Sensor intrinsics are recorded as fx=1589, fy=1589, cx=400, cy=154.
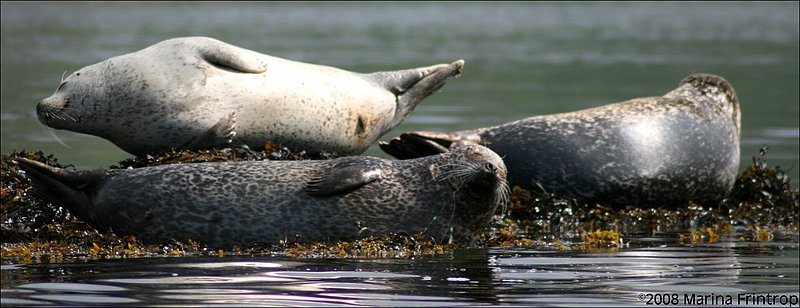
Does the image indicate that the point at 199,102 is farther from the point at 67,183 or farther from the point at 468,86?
the point at 468,86

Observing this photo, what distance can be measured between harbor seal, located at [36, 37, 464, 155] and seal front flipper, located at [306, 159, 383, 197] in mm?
1612

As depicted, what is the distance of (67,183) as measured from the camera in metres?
10.2

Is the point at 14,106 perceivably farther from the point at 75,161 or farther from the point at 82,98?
the point at 82,98

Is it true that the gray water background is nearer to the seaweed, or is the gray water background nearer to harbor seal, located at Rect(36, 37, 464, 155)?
the seaweed

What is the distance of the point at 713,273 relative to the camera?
929 centimetres

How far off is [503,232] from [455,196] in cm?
66

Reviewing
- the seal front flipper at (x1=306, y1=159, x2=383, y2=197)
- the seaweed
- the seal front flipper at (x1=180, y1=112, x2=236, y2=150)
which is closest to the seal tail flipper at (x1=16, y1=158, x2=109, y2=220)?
the seaweed

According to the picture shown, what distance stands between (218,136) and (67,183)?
150 cm

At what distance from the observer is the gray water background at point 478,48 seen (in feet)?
66.2

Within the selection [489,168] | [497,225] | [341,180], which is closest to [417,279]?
[341,180]

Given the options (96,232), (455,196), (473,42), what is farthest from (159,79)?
(473,42)

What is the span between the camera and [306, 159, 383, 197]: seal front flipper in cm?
994

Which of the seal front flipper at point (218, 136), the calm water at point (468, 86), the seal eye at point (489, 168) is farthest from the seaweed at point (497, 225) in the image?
the seal eye at point (489, 168)

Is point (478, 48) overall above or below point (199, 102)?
above
